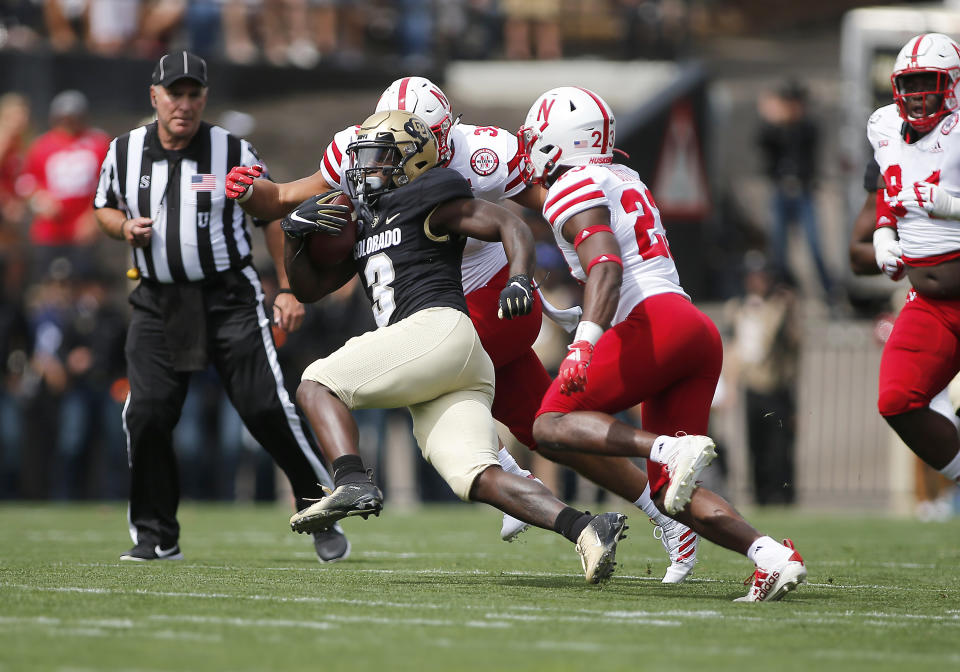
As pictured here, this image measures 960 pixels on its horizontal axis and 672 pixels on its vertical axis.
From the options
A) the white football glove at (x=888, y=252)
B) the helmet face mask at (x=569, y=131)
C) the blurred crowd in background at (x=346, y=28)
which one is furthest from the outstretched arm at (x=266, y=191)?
the blurred crowd in background at (x=346, y=28)

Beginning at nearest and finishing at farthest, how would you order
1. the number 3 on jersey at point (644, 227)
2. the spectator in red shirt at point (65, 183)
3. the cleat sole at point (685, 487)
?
the cleat sole at point (685, 487), the number 3 on jersey at point (644, 227), the spectator in red shirt at point (65, 183)

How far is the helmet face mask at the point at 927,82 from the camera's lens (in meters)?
6.07

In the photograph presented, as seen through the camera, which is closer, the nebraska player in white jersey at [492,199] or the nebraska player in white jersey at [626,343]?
the nebraska player in white jersey at [626,343]

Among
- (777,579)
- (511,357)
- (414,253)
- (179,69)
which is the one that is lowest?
(777,579)

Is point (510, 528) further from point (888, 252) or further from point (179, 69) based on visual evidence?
point (179, 69)

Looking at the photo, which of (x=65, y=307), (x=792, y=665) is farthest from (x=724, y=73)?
(x=792, y=665)

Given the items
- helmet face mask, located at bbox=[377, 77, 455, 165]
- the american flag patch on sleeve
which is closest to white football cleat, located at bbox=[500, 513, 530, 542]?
helmet face mask, located at bbox=[377, 77, 455, 165]

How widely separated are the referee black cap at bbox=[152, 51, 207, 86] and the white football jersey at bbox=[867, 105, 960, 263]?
2.98 meters

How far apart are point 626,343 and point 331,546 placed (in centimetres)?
193

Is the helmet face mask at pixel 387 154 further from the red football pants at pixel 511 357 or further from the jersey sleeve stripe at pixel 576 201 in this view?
the red football pants at pixel 511 357

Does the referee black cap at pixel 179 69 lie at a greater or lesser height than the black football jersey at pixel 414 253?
greater

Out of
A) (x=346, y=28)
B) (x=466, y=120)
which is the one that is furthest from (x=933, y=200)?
(x=346, y=28)

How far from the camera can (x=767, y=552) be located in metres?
4.98

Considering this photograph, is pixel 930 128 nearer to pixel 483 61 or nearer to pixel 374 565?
pixel 374 565
